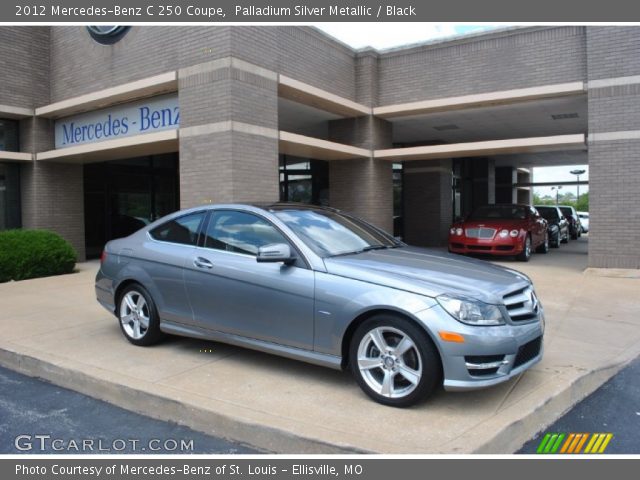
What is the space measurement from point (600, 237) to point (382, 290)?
363 inches

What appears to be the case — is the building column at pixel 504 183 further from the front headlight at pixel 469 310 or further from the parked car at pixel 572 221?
the front headlight at pixel 469 310

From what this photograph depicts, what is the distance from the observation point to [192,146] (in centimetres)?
1094

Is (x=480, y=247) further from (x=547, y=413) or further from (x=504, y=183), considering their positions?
(x=504, y=183)

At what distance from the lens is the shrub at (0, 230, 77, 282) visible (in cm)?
1090

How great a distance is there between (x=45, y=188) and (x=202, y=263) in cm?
1065

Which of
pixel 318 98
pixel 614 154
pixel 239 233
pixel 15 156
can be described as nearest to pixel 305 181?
pixel 318 98

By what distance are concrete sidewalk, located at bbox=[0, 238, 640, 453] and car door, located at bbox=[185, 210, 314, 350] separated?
0.43 meters

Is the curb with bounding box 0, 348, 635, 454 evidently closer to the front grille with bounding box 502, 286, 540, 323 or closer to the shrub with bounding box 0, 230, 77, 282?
the front grille with bounding box 502, 286, 540, 323

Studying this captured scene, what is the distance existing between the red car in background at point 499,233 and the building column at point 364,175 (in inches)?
79.5

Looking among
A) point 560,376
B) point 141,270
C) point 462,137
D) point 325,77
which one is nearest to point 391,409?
point 560,376

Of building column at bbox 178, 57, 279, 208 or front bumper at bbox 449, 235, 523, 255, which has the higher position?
building column at bbox 178, 57, 279, 208

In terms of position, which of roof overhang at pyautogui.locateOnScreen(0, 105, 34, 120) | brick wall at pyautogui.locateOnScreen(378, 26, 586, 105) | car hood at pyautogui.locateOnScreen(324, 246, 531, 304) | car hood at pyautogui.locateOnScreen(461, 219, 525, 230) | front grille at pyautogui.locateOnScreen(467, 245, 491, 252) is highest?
brick wall at pyautogui.locateOnScreen(378, 26, 586, 105)

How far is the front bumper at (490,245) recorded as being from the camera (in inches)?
529

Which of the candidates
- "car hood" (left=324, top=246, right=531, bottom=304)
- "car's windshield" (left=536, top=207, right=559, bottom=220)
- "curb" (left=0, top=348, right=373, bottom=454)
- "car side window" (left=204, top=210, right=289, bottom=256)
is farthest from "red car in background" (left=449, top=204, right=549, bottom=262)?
"curb" (left=0, top=348, right=373, bottom=454)
